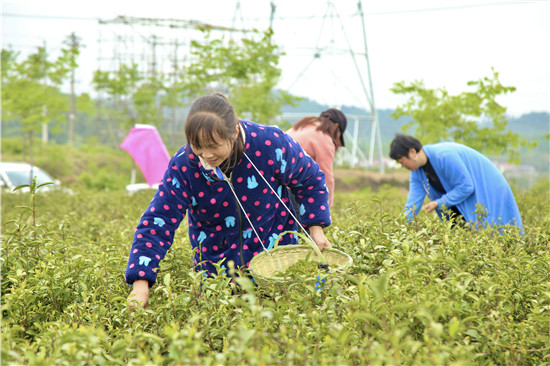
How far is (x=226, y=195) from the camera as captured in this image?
2475 mm

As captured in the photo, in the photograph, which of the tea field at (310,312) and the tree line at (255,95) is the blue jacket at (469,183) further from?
the tree line at (255,95)

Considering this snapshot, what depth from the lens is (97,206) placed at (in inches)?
272

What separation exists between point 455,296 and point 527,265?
2.28 ft

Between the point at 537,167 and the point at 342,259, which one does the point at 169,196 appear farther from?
the point at 537,167

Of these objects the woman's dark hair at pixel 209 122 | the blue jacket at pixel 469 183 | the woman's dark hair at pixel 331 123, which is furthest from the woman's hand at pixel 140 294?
the blue jacket at pixel 469 183

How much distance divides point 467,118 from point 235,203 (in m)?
9.26

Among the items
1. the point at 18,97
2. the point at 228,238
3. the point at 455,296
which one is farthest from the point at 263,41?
the point at 455,296

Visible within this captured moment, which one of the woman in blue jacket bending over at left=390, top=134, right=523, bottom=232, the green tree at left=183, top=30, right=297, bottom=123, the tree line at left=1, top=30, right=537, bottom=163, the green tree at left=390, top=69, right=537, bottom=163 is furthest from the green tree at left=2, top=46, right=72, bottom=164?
the woman in blue jacket bending over at left=390, top=134, right=523, bottom=232

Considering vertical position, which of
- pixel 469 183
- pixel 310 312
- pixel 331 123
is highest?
pixel 331 123

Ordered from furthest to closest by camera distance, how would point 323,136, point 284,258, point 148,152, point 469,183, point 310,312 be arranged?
point 148,152 → point 469,183 → point 323,136 → point 284,258 → point 310,312

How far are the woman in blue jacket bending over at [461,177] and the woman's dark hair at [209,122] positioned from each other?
8.47ft

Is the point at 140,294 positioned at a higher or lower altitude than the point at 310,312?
lower

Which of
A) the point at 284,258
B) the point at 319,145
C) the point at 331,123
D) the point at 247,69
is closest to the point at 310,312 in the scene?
the point at 284,258

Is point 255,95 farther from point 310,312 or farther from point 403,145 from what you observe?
point 310,312
